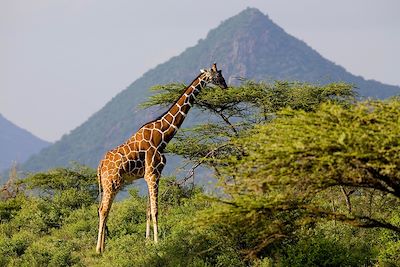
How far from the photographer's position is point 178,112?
2170cm

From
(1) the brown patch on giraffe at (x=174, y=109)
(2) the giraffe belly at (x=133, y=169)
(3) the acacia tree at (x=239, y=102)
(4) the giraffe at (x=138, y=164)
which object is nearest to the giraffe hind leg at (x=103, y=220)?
(4) the giraffe at (x=138, y=164)

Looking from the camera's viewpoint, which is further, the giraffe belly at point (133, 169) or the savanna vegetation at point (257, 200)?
the giraffe belly at point (133, 169)

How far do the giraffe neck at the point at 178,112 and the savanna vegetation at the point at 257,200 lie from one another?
1.34 meters

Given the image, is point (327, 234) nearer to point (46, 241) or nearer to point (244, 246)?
point (244, 246)

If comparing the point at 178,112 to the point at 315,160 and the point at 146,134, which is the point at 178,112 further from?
the point at 315,160

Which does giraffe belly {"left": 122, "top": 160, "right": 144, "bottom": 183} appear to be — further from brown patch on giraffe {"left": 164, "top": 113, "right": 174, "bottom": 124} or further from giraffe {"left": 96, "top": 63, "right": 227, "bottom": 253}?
brown patch on giraffe {"left": 164, "top": 113, "right": 174, "bottom": 124}

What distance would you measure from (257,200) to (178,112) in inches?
361

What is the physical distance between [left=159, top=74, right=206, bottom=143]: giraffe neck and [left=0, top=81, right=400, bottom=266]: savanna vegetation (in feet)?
4.39

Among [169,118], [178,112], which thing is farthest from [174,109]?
[169,118]

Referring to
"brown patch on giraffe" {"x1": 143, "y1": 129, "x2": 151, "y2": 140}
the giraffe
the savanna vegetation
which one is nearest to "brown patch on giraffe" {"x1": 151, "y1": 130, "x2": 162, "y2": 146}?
the giraffe

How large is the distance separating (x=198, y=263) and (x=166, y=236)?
333 centimetres

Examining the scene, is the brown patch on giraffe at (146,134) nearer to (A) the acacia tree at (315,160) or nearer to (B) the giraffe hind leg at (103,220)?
(B) the giraffe hind leg at (103,220)

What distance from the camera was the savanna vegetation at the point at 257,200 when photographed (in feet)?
40.3

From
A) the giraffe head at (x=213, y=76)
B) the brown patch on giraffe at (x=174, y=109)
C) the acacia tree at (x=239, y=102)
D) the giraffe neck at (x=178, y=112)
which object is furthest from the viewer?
the acacia tree at (x=239, y=102)
